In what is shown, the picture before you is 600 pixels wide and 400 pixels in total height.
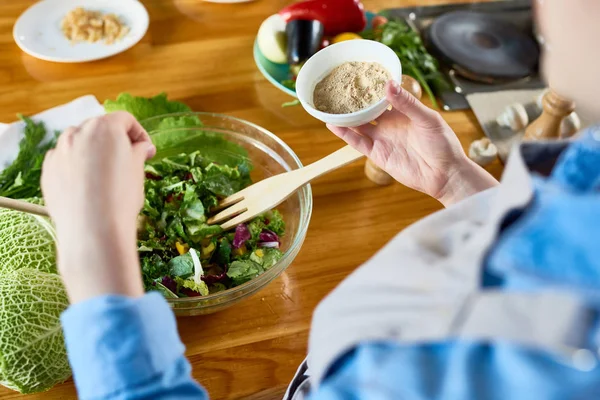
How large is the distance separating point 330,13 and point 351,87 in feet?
1.54

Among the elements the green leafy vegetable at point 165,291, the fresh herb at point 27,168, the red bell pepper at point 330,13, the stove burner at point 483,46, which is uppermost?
the red bell pepper at point 330,13

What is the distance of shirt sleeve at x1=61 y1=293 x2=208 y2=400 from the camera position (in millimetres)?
519

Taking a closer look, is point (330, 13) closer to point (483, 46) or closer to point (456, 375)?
point (483, 46)

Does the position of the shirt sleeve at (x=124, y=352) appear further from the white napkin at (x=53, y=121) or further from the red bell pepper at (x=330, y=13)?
the red bell pepper at (x=330, y=13)

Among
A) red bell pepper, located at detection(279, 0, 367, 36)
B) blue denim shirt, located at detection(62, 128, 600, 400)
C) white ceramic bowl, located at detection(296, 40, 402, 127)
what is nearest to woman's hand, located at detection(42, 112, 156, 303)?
blue denim shirt, located at detection(62, 128, 600, 400)

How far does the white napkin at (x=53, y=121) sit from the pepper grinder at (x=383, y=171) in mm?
547

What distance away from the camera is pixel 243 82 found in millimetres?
1253

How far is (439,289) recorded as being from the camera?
0.44m

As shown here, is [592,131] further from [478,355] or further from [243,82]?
[243,82]

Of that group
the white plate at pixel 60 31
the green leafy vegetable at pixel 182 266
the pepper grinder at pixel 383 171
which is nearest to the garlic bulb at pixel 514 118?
the pepper grinder at pixel 383 171

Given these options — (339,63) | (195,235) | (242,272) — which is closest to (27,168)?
(195,235)

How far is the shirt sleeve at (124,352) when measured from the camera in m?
0.52

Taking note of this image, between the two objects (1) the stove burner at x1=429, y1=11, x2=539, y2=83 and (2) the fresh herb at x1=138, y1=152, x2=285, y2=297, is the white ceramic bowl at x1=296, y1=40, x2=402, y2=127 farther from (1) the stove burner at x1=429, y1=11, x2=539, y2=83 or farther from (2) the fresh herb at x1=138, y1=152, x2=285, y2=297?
(1) the stove burner at x1=429, y1=11, x2=539, y2=83

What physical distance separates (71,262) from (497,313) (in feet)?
1.31
